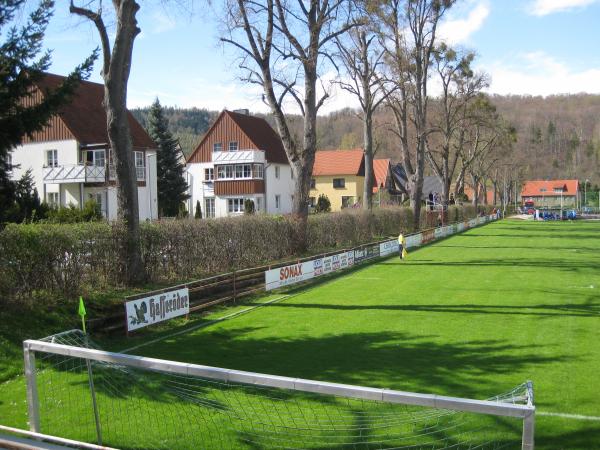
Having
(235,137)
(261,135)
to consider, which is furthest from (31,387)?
(261,135)

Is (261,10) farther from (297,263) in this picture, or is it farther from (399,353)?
(399,353)

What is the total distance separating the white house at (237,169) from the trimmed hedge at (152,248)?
24.3 m

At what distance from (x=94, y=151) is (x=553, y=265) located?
95.1 ft

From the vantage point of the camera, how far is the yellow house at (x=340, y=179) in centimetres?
7038

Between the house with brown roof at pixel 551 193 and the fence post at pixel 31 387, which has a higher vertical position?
the house with brown roof at pixel 551 193

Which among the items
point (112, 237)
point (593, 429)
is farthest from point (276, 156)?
point (593, 429)

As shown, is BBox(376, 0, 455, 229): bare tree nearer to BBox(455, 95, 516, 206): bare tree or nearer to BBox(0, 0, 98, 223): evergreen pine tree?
BBox(455, 95, 516, 206): bare tree

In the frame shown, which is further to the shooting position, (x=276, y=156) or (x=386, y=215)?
(x=276, y=156)

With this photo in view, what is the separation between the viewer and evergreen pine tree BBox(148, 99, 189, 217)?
159 ft

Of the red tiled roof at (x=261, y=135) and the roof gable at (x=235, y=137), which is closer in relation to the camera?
the roof gable at (x=235, y=137)

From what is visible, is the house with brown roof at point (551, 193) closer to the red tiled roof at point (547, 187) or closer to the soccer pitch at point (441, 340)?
the red tiled roof at point (547, 187)

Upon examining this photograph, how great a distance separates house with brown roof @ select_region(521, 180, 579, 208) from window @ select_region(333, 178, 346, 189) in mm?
76907

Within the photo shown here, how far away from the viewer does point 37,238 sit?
38.6ft

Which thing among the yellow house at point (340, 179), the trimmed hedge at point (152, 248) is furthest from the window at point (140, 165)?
the yellow house at point (340, 179)
